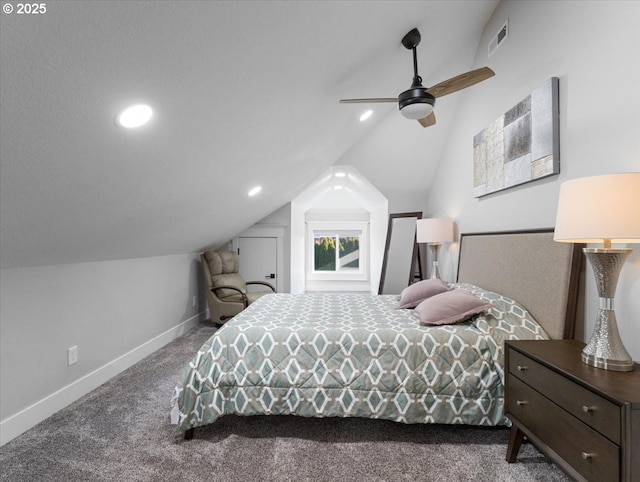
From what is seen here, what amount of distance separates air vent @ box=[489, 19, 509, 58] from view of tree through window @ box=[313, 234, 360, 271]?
209 inches

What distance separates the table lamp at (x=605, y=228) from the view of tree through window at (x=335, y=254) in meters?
6.48

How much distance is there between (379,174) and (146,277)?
3.35 metres

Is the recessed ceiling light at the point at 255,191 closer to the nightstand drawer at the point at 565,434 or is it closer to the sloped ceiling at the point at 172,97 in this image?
the sloped ceiling at the point at 172,97

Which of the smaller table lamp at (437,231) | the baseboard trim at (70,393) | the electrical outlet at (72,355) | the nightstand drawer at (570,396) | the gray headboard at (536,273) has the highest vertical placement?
the smaller table lamp at (437,231)

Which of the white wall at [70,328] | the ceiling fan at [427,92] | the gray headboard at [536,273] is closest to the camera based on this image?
the gray headboard at [536,273]

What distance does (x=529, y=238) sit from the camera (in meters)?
2.28

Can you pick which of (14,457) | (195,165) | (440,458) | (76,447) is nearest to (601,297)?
(440,458)

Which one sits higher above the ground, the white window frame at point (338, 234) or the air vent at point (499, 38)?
the air vent at point (499, 38)

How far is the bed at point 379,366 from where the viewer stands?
75.9 inches

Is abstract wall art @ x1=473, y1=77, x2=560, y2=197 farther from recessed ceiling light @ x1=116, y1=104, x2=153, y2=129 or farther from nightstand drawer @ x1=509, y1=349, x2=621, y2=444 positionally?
recessed ceiling light @ x1=116, y1=104, x2=153, y2=129

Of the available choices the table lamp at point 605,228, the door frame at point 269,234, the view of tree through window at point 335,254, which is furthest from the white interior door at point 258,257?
the table lamp at point 605,228

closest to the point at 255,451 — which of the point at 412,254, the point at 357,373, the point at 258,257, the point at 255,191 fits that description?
the point at 357,373

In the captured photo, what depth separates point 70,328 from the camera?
250 centimetres

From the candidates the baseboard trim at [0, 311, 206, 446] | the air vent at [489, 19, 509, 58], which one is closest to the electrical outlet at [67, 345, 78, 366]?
the baseboard trim at [0, 311, 206, 446]
